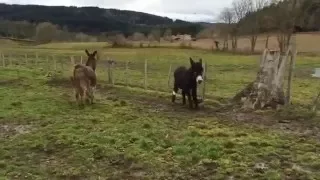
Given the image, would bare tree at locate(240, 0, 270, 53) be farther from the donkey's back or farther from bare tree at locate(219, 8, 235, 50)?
the donkey's back

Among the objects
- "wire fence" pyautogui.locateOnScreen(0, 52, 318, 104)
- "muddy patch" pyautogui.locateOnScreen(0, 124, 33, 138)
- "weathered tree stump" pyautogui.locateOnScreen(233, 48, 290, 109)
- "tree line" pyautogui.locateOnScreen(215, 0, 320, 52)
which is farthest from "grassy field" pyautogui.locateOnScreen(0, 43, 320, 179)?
"tree line" pyautogui.locateOnScreen(215, 0, 320, 52)

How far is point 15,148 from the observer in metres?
9.23

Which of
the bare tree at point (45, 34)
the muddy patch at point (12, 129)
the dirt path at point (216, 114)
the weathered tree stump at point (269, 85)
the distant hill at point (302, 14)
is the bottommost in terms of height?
the dirt path at point (216, 114)

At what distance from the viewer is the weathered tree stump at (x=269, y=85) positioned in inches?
542

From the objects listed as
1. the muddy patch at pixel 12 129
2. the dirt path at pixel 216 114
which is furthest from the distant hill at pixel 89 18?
the muddy patch at pixel 12 129

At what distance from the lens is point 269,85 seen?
13.9 m

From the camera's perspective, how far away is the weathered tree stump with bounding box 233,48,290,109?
1377 centimetres

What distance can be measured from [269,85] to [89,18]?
15260 cm

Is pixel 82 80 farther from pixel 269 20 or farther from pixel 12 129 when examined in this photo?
pixel 269 20

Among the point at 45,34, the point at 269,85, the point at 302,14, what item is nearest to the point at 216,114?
the point at 269,85

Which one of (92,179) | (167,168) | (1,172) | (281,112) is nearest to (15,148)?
(1,172)

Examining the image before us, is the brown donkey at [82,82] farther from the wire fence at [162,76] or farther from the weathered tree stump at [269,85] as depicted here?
the weathered tree stump at [269,85]

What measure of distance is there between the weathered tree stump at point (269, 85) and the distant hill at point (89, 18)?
119064mm

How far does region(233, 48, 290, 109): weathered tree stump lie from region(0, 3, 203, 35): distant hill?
119 meters
